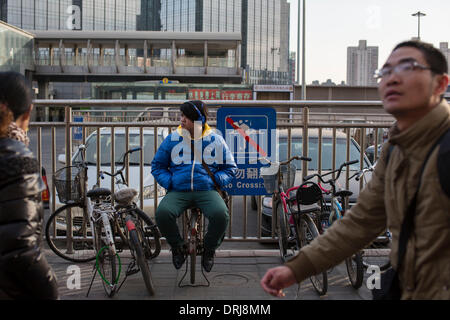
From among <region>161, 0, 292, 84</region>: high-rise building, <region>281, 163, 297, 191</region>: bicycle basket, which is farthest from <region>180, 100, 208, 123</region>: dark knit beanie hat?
<region>161, 0, 292, 84</region>: high-rise building

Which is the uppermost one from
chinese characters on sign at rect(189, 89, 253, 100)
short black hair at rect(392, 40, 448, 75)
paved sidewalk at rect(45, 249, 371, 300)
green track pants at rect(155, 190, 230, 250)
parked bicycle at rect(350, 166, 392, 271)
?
chinese characters on sign at rect(189, 89, 253, 100)

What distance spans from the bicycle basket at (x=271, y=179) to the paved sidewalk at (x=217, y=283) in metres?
0.80

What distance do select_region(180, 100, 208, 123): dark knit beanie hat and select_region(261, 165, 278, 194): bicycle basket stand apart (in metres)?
0.91

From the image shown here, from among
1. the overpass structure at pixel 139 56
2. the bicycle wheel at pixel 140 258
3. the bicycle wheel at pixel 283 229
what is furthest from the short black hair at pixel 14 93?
the overpass structure at pixel 139 56

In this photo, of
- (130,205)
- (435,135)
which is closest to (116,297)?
(130,205)

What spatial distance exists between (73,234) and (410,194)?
4.62 m

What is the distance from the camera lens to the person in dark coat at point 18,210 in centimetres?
189

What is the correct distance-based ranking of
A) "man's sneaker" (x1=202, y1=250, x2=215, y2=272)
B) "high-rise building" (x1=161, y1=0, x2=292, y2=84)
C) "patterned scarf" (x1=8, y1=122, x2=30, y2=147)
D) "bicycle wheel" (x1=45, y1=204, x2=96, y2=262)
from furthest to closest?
"high-rise building" (x1=161, y1=0, x2=292, y2=84), "bicycle wheel" (x1=45, y1=204, x2=96, y2=262), "man's sneaker" (x1=202, y1=250, x2=215, y2=272), "patterned scarf" (x1=8, y1=122, x2=30, y2=147)

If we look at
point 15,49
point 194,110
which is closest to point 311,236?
point 194,110

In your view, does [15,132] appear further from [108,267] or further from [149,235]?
[149,235]

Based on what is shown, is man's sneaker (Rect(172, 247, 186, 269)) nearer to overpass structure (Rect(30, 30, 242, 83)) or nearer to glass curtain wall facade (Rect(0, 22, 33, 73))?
overpass structure (Rect(30, 30, 242, 83))

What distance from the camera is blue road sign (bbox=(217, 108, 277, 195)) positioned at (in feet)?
18.0

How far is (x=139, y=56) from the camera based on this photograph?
49.9m

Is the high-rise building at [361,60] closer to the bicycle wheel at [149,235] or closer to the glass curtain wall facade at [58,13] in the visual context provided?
the glass curtain wall facade at [58,13]
